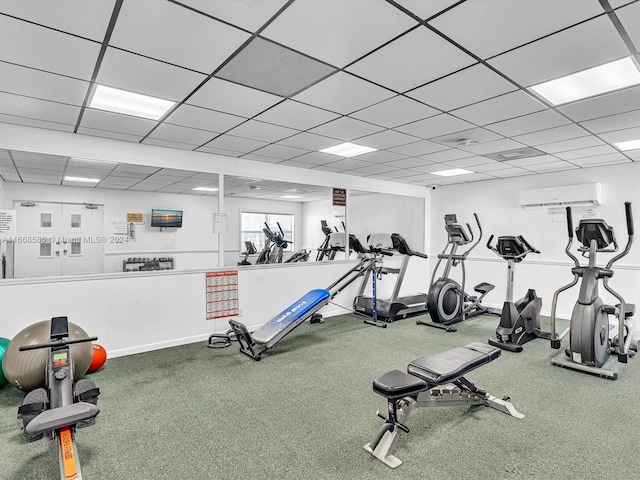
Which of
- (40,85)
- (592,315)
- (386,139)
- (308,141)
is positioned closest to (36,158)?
(40,85)

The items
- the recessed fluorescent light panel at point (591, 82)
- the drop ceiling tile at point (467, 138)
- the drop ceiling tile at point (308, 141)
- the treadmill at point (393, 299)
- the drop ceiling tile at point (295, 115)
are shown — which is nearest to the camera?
the recessed fluorescent light panel at point (591, 82)

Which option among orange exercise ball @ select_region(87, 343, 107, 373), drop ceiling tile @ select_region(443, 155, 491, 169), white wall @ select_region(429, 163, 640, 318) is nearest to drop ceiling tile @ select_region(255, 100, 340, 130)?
drop ceiling tile @ select_region(443, 155, 491, 169)

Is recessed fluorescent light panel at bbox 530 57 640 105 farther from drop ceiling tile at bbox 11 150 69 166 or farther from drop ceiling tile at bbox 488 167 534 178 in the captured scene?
drop ceiling tile at bbox 11 150 69 166

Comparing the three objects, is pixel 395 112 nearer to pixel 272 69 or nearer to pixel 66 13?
pixel 272 69

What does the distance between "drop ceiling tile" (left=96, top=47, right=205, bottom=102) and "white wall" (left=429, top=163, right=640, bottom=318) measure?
600 cm

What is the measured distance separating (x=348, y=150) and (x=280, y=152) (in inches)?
36.1

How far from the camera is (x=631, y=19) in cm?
188

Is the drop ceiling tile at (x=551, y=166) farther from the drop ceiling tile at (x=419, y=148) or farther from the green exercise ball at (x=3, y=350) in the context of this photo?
the green exercise ball at (x=3, y=350)

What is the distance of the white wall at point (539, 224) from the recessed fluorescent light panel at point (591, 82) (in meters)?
3.52

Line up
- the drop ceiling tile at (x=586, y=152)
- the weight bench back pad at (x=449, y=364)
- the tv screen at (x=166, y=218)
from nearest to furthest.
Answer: the weight bench back pad at (x=449, y=364) → the drop ceiling tile at (x=586, y=152) → the tv screen at (x=166, y=218)

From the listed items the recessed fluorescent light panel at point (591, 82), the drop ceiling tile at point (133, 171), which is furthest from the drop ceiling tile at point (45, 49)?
the recessed fluorescent light panel at point (591, 82)

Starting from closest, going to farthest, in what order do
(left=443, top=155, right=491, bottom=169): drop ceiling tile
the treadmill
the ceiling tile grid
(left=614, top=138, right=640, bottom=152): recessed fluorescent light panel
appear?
the ceiling tile grid → (left=614, top=138, right=640, bottom=152): recessed fluorescent light panel → (left=443, top=155, right=491, bottom=169): drop ceiling tile → the treadmill

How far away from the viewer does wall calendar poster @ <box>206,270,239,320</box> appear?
4.78 meters

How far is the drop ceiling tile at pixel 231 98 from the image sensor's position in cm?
278
